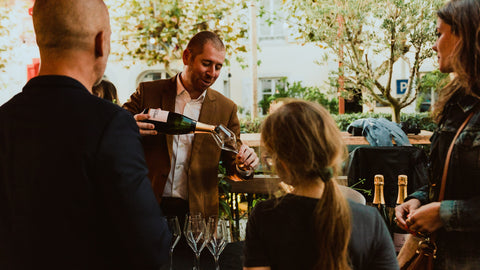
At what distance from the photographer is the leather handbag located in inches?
47.2

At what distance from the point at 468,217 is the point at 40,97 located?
1145 mm

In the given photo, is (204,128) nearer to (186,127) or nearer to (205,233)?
(186,127)

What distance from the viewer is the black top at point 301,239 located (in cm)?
100

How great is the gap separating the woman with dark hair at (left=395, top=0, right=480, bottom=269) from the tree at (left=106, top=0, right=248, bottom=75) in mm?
7384

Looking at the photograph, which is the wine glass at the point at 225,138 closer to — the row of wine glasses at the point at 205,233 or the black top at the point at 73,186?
the row of wine glasses at the point at 205,233

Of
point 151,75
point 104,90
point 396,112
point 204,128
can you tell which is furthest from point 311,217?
point 151,75

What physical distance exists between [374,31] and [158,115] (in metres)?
4.60

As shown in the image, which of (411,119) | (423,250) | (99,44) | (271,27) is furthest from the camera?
(271,27)

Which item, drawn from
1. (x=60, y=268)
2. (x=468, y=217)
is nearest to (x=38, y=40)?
(x=60, y=268)

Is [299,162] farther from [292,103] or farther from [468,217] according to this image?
[468,217]

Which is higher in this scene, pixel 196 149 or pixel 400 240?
pixel 196 149

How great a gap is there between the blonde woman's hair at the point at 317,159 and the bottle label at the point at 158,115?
3.06 ft

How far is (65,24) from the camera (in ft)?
3.28

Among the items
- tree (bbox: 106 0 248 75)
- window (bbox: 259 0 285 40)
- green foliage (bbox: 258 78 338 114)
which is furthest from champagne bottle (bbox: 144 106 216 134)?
window (bbox: 259 0 285 40)
